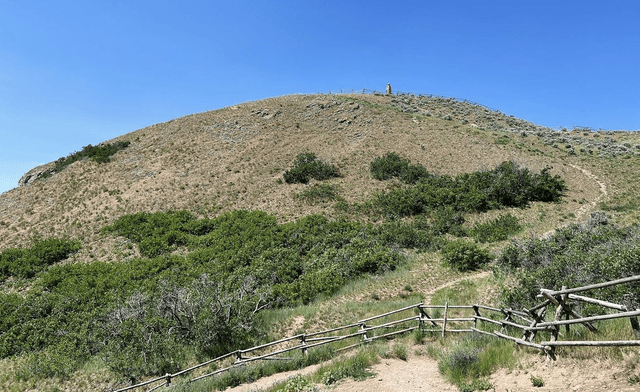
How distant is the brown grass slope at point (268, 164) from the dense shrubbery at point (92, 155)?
112 cm

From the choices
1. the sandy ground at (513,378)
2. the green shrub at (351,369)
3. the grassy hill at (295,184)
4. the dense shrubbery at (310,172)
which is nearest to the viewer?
the sandy ground at (513,378)

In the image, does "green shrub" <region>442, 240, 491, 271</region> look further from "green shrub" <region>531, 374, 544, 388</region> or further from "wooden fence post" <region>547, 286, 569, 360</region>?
"green shrub" <region>531, 374, 544, 388</region>

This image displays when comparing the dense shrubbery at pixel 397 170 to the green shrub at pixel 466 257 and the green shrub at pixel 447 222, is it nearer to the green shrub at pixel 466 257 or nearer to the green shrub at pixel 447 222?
the green shrub at pixel 447 222

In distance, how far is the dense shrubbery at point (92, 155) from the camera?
3975cm

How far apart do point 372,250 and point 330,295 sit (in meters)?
5.15

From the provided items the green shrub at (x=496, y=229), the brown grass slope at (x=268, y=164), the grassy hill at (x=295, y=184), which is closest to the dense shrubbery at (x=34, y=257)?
the grassy hill at (x=295, y=184)

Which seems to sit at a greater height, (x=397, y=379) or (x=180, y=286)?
(x=180, y=286)

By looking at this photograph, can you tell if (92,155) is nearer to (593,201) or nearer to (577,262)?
(577,262)

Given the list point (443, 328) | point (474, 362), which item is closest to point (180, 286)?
point (443, 328)

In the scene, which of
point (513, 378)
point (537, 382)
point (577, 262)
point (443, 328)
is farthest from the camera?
point (577, 262)

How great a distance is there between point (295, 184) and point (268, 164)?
5.93 m

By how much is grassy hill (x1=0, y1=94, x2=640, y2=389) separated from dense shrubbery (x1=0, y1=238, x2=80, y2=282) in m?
0.38

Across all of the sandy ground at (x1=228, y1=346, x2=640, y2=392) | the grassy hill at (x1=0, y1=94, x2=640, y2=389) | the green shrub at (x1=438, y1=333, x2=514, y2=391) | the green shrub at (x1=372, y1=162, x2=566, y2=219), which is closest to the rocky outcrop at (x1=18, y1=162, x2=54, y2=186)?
the grassy hill at (x1=0, y1=94, x2=640, y2=389)

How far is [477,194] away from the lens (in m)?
27.9
